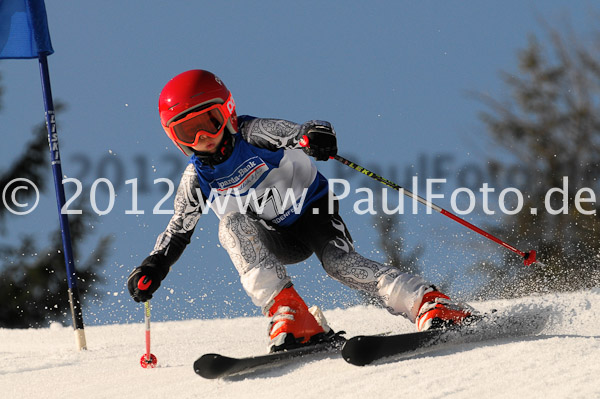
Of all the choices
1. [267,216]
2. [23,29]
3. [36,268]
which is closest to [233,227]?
[267,216]

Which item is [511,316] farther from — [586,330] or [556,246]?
[556,246]

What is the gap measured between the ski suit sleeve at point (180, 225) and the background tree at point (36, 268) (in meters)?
11.8

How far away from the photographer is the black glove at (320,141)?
139 inches

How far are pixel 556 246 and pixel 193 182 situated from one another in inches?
466

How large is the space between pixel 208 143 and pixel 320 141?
619 mm

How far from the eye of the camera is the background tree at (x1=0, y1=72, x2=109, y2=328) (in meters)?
15.4

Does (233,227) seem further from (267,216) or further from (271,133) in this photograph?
(271,133)

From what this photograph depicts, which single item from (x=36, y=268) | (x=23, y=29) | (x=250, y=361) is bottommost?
(x=36, y=268)

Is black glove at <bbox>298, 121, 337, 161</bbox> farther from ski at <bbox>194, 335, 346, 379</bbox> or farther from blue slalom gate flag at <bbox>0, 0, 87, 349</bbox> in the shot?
blue slalom gate flag at <bbox>0, 0, 87, 349</bbox>

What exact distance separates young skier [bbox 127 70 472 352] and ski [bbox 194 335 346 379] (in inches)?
4.5

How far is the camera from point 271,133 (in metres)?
3.73

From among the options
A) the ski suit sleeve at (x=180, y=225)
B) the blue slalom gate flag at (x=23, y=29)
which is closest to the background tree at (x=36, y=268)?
the blue slalom gate flag at (x=23, y=29)

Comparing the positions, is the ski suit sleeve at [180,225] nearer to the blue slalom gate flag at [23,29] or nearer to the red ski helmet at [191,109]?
the red ski helmet at [191,109]

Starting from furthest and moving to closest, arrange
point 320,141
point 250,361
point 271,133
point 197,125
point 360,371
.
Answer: point 271,133 → point 197,125 → point 320,141 → point 250,361 → point 360,371
